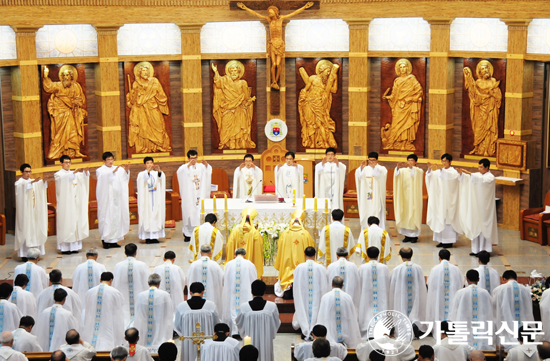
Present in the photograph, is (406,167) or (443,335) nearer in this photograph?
(443,335)

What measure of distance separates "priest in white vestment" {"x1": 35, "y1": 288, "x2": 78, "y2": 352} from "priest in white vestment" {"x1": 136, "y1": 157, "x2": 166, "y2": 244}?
23.0 ft

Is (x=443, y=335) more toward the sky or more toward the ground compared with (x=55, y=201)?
more toward the ground

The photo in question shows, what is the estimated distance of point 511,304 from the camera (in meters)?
12.3

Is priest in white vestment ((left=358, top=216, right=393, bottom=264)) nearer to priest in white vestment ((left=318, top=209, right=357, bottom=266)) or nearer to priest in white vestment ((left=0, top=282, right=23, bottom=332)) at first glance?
priest in white vestment ((left=318, top=209, right=357, bottom=266))

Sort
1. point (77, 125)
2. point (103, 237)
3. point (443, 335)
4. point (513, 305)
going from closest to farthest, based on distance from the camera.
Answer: point (513, 305) → point (443, 335) → point (103, 237) → point (77, 125)

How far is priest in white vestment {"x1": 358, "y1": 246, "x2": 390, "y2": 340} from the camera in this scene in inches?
523

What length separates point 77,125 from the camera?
20.4 m

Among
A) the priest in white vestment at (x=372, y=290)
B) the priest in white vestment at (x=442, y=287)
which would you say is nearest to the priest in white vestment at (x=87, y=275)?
the priest in white vestment at (x=372, y=290)

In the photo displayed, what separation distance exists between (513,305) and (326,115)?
1022cm

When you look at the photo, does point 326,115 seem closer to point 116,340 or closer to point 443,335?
point 443,335

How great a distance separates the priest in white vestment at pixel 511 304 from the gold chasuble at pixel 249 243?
4.24 m

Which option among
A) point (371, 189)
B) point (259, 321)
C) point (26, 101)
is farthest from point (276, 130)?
point (259, 321)

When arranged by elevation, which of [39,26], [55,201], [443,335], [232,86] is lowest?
[443,335]

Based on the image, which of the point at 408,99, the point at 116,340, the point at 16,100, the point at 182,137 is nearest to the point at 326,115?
the point at 408,99
